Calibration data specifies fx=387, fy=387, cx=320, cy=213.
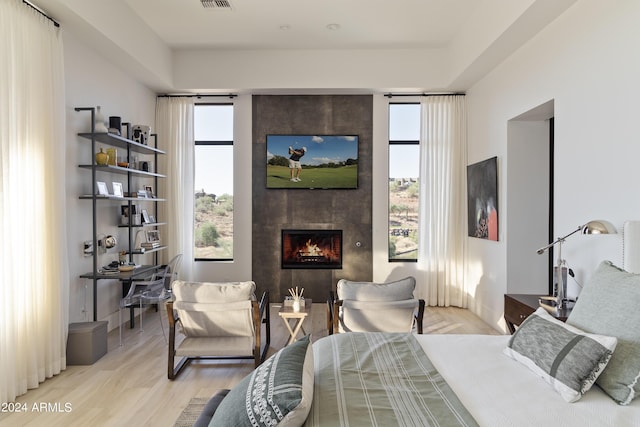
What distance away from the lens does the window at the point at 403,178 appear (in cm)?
639

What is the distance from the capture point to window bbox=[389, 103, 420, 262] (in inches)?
252

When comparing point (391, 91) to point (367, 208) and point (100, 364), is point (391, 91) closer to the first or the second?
point (367, 208)

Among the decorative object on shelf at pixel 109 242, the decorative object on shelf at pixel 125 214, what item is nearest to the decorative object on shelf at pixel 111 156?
the decorative object on shelf at pixel 125 214

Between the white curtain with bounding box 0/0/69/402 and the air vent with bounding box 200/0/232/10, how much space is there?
161cm

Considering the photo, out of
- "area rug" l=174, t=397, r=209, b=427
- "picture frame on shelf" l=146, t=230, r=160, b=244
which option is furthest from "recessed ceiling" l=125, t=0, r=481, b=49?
"area rug" l=174, t=397, r=209, b=427

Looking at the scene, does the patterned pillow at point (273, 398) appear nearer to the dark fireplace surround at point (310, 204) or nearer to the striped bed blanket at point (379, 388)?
the striped bed blanket at point (379, 388)

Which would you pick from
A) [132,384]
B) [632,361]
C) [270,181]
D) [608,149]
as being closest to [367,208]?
[270,181]

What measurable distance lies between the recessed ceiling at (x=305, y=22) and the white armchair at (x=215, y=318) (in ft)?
10.9

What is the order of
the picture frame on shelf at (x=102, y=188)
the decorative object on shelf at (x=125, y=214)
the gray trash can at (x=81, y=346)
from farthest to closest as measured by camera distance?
1. the decorative object on shelf at (x=125, y=214)
2. the picture frame on shelf at (x=102, y=188)
3. the gray trash can at (x=81, y=346)

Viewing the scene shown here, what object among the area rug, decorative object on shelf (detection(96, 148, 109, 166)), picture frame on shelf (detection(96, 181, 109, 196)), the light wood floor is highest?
decorative object on shelf (detection(96, 148, 109, 166))

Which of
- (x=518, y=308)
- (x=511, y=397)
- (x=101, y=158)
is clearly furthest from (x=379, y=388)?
(x=101, y=158)

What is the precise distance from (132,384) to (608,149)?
14.3 feet

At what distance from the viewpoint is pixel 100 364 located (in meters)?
3.77

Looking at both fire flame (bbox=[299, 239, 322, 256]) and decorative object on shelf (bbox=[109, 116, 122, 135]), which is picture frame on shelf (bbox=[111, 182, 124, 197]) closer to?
decorative object on shelf (bbox=[109, 116, 122, 135])
